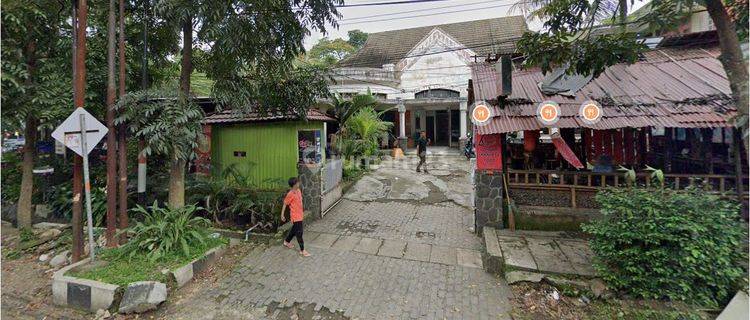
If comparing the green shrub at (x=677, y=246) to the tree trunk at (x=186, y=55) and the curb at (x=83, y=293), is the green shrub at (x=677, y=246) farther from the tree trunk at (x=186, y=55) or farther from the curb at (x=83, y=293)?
the tree trunk at (x=186, y=55)

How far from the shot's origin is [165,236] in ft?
17.5

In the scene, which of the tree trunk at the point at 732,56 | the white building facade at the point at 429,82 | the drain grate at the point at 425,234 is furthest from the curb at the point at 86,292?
the white building facade at the point at 429,82

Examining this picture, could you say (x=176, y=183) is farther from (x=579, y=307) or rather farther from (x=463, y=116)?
(x=463, y=116)

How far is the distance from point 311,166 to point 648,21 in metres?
6.25

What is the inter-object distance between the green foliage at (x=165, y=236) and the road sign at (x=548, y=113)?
6.07m

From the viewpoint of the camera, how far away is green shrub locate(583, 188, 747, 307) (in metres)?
3.64

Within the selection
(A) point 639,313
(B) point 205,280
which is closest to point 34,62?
(B) point 205,280

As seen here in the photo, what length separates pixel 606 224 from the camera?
4.24m

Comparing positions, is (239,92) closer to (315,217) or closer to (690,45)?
(315,217)

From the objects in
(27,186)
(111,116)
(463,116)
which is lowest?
(27,186)

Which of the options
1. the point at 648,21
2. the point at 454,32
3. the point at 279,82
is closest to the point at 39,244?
the point at 279,82

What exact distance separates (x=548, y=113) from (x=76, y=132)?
7.42 meters

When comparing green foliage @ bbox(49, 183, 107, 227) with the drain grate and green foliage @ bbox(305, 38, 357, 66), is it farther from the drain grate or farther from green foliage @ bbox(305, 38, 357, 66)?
green foliage @ bbox(305, 38, 357, 66)

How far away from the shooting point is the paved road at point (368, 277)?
13.7ft
